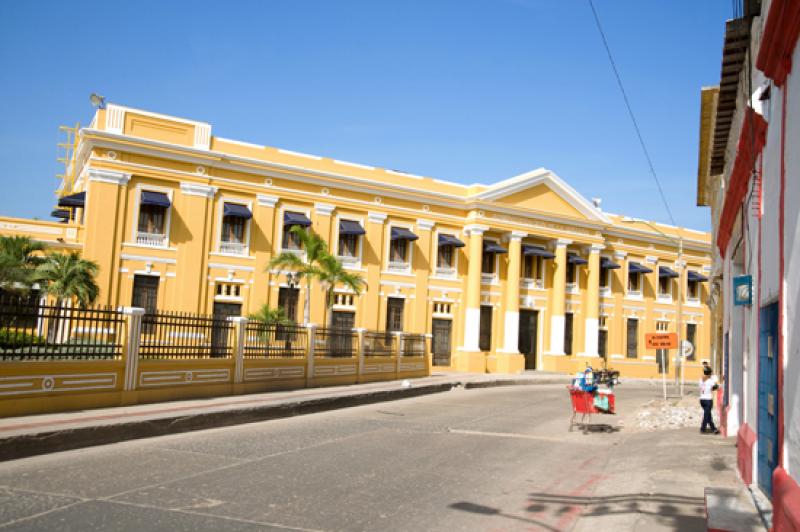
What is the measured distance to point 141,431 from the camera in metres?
11.8

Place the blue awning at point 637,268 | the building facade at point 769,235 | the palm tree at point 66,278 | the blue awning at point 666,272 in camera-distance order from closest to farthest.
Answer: the building facade at point 769,235
the palm tree at point 66,278
the blue awning at point 637,268
the blue awning at point 666,272

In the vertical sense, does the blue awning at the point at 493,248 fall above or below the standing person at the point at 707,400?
above

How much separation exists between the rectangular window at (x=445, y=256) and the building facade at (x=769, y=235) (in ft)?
Answer: 89.8

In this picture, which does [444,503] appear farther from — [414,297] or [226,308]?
[414,297]

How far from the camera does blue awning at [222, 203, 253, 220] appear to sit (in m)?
32.1

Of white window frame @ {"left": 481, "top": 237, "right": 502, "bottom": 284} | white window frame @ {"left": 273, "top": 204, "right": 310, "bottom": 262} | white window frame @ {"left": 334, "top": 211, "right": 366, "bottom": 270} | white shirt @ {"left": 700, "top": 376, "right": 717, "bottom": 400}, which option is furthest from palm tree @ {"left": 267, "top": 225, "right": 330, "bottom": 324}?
white shirt @ {"left": 700, "top": 376, "right": 717, "bottom": 400}

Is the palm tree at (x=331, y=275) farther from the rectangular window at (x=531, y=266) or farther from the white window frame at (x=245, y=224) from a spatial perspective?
the rectangular window at (x=531, y=266)

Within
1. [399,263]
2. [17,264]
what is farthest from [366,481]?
[399,263]

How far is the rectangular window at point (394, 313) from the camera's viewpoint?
37656mm

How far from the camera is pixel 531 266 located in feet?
140

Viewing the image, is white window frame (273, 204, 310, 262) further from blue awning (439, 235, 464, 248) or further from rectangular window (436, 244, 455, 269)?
rectangular window (436, 244, 455, 269)

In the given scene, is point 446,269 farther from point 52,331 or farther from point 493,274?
point 52,331

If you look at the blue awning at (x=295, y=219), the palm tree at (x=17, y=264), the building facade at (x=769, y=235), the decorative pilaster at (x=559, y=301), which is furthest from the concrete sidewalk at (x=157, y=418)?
the decorative pilaster at (x=559, y=301)

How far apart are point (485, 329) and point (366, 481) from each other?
31770 mm
